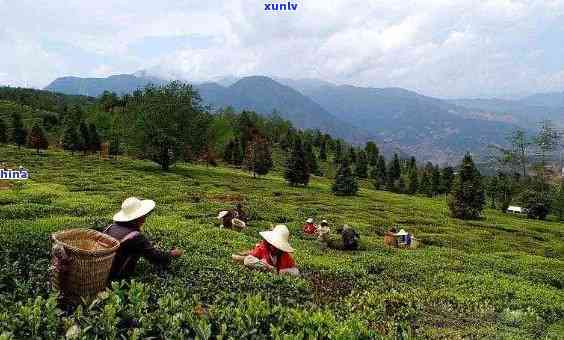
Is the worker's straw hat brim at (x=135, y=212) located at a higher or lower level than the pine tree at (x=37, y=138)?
higher

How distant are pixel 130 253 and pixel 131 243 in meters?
0.20

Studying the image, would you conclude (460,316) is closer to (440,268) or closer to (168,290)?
(168,290)

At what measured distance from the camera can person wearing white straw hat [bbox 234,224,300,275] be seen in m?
11.0

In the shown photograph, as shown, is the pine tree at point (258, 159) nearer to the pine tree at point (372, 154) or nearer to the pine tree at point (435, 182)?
the pine tree at point (435, 182)

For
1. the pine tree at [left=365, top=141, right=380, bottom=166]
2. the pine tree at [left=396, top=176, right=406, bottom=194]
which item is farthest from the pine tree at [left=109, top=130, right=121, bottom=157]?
the pine tree at [left=365, top=141, right=380, bottom=166]

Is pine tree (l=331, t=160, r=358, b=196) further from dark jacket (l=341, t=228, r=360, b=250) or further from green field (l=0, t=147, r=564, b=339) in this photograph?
dark jacket (l=341, t=228, r=360, b=250)

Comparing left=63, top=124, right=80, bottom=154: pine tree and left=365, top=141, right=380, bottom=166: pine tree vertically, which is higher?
left=63, top=124, right=80, bottom=154: pine tree

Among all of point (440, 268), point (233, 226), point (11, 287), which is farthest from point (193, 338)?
point (233, 226)

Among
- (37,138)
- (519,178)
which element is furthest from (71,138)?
(519,178)

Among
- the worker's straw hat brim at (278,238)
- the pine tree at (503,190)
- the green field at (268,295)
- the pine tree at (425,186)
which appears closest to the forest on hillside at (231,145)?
the pine tree at (425,186)

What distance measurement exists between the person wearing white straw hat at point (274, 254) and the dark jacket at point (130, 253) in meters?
2.51

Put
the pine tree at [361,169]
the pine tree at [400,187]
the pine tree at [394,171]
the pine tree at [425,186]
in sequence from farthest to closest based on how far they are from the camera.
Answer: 1. the pine tree at [361,169]
2. the pine tree at [394,171]
3. the pine tree at [400,187]
4. the pine tree at [425,186]

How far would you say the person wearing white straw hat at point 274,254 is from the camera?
11.0m

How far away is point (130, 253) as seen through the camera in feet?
28.6
